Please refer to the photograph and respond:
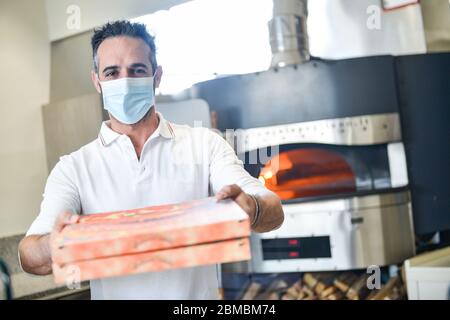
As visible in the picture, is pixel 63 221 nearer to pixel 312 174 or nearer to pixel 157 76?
pixel 157 76

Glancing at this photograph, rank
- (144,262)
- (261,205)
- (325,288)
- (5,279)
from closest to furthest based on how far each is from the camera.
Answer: (144,262) → (261,205) → (5,279) → (325,288)

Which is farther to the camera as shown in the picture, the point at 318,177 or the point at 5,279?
the point at 318,177

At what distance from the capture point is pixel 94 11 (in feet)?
2.78

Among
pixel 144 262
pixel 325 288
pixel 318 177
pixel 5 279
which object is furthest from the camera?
pixel 318 177

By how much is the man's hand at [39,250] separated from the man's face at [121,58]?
178 millimetres

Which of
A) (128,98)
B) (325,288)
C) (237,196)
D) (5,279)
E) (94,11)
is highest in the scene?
(94,11)

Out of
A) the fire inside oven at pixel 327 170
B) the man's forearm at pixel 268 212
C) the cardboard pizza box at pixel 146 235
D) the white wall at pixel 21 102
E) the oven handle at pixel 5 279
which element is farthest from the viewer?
the fire inside oven at pixel 327 170

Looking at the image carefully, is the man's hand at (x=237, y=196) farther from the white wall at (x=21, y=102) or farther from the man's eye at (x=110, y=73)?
the white wall at (x=21, y=102)

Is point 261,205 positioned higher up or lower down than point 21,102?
lower down

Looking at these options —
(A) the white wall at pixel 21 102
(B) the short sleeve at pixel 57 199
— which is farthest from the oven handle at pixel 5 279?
(B) the short sleeve at pixel 57 199

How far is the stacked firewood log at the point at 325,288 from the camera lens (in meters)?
1.21

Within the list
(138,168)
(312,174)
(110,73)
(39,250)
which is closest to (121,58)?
(110,73)

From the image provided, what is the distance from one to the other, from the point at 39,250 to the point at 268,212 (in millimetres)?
261

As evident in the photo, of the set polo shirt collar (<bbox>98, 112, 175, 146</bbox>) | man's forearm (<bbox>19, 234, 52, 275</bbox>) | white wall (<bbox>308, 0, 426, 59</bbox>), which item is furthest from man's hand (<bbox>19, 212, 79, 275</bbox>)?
white wall (<bbox>308, 0, 426, 59</bbox>)
